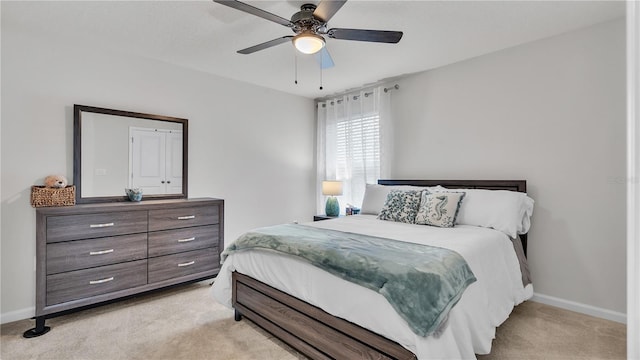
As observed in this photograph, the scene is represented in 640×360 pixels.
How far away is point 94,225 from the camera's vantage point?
8.64 feet

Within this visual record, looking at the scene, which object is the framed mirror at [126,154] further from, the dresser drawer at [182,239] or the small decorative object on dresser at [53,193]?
the dresser drawer at [182,239]

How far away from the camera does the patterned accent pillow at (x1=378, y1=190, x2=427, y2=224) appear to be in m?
2.97

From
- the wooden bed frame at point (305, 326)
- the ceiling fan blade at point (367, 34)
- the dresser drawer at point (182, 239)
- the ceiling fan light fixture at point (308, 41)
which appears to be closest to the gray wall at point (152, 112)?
the dresser drawer at point (182, 239)

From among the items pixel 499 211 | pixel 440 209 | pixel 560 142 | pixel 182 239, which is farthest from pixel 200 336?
pixel 560 142

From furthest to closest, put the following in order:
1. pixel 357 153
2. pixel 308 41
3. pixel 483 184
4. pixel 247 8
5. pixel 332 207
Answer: pixel 357 153
pixel 332 207
pixel 483 184
pixel 308 41
pixel 247 8

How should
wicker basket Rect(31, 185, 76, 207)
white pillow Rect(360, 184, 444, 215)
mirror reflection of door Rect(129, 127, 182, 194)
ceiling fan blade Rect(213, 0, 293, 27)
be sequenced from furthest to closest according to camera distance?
white pillow Rect(360, 184, 444, 215) → mirror reflection of door Rect(129, 127, 182, 194) → wicker basket Rect(31, 185, 76, 207) → ceiling fan blade Rect(213, 0, 293, 27)

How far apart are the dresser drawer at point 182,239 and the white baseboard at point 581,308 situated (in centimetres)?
326

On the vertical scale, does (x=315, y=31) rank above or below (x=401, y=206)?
above

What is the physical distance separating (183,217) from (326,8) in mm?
2373

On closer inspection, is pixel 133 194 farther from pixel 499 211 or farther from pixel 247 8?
pixel 499 211

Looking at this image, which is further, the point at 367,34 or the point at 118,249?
the point at 118,249

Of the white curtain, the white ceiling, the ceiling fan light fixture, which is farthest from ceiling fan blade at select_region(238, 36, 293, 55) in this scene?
the white curtain

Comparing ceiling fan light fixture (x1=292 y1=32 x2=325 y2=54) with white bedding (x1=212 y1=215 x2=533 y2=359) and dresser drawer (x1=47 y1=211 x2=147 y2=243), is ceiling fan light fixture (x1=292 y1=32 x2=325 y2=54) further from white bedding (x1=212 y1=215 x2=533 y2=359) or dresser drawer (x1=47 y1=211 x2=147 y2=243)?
dresser drawer (x1=47 y1=211 x2=147 y2=243)

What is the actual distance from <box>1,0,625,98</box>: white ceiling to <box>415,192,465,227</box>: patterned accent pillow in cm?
143
